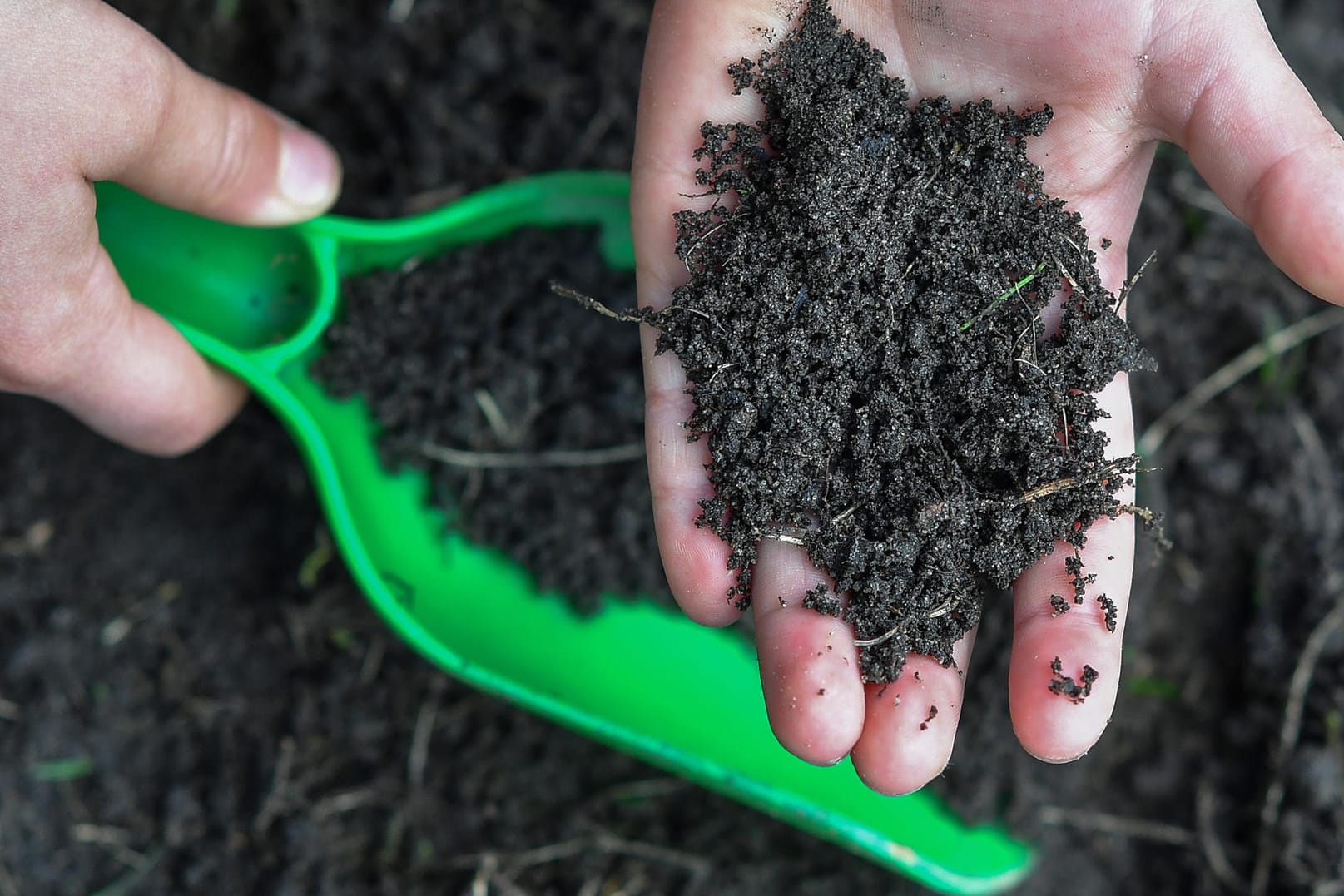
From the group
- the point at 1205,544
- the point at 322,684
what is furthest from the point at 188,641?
the point at 1205,544

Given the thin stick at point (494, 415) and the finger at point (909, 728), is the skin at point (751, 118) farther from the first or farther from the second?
the thin stick at point (494, 415)

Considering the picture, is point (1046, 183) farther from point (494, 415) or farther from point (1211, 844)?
point (1211, 844)

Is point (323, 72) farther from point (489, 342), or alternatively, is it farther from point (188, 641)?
point (188, 641)

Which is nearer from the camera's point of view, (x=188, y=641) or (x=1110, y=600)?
(x=1110, y=600)

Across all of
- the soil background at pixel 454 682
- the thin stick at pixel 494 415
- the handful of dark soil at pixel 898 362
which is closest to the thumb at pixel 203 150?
the soil background at pixel 454 682

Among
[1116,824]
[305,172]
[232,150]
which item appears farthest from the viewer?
[1116,824]

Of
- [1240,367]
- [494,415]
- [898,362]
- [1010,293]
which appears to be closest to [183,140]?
[494,415]
